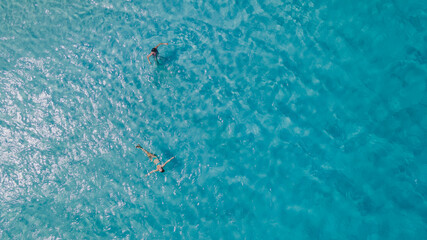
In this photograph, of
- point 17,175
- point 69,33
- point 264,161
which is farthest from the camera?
point 69,33

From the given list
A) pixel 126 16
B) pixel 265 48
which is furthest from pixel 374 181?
pixel 126 16

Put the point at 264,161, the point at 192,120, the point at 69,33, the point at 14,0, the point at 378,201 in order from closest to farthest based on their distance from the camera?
the point at 378,201
the point at 264,161
the point at 192,120
the point at 69,33
the point at 14,0

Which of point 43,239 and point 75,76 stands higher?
point 75,76

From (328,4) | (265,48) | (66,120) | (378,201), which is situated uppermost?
(328,4)

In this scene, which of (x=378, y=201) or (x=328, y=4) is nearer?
(x=378, y=201)

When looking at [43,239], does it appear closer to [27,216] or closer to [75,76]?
[27,216]

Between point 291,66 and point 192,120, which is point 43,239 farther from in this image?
point 291,66
